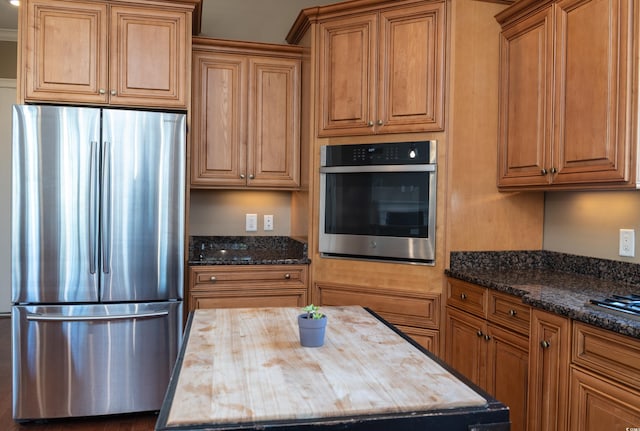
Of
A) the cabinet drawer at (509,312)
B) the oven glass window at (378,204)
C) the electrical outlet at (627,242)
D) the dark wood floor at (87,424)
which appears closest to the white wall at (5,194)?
the dark wood floor at (87,424)

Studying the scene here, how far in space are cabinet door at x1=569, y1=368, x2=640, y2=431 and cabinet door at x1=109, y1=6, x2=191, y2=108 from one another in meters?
2.45

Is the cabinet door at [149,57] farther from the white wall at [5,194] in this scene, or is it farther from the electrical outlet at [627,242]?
the white wall at [5,194]

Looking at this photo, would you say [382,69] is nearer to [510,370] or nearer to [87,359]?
[510,370]

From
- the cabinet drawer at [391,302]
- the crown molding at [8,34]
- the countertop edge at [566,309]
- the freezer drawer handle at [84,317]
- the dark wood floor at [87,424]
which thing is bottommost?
the dark wood floor at [87,424]

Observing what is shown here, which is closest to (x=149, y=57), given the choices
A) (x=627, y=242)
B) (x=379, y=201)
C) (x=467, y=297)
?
(x=379, y=201)

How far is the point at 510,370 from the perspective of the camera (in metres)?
2.17

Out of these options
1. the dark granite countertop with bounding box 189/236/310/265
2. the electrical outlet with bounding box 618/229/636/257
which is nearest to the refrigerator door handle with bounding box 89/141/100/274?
the dark granite countertop with bounding box 189/236/310/265

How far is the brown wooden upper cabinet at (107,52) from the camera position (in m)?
2.70

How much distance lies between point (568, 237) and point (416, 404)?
207cm

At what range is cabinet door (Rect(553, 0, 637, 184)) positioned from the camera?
6.38ft

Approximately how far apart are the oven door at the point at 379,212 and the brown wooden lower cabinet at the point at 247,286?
0.93 ft

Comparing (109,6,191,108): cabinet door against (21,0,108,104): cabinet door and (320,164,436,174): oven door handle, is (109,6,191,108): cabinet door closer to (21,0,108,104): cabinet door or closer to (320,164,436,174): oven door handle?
(21,0,108,104): cabinet door

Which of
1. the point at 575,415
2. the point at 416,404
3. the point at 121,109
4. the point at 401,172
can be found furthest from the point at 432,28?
the point at 416,404

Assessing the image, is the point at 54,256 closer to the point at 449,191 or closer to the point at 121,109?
the point at 121,109
